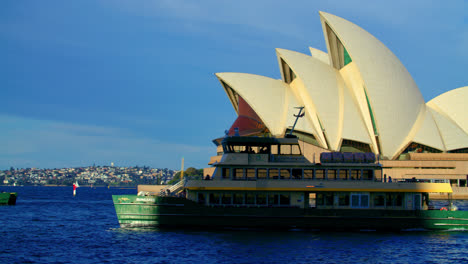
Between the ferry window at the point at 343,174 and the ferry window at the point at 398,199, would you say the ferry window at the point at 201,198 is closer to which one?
the ferry window at the point at 343,174

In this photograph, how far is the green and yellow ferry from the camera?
36469 millimetres

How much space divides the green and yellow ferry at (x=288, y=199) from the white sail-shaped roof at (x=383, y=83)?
49275 millimetres

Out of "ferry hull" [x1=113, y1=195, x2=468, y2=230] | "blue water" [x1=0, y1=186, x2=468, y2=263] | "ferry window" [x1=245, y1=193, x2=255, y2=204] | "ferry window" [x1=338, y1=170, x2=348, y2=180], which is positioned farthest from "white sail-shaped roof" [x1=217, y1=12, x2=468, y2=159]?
"ferry window" [x1=245, y1=193, x2=255, y2=204]

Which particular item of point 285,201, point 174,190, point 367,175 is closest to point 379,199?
point 367,175

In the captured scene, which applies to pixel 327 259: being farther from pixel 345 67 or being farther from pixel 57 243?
pixel 345 67

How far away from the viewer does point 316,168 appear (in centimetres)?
3769

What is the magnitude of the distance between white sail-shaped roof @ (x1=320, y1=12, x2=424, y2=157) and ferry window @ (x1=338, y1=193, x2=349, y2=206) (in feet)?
166

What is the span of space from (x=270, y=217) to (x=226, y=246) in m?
6.46

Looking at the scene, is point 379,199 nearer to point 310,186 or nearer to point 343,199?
point 343,199

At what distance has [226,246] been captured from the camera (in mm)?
30828

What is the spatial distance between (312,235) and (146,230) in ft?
38.0

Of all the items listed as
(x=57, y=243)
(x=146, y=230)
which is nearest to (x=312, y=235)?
(x=146, y=230)

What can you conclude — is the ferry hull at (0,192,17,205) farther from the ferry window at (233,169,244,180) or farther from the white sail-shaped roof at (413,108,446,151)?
the white sail-shaped roof at (413,108,446,151)

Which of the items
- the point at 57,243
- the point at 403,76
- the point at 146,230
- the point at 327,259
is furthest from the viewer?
the point at 403,76
